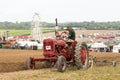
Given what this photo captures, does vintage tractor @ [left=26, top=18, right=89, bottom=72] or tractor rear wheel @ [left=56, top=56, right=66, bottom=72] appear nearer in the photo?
tractor rear wheel @ [left=56, top=56, right=66, bottom=72]

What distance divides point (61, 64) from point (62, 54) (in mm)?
1334

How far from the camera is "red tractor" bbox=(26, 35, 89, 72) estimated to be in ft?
56.9

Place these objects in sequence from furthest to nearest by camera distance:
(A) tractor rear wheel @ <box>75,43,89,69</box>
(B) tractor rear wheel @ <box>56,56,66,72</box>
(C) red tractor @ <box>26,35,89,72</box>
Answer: (A) tractor rear wheel @ <box>75,43,89,69</box> → (C) red tractor @ <box>26,35,89,72</box> → (B) tractor rear wheel @ <box>56,56,66,72</box>

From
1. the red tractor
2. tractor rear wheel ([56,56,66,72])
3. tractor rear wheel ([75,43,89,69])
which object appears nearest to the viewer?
tractor rear wheel ([56,56,66,72])

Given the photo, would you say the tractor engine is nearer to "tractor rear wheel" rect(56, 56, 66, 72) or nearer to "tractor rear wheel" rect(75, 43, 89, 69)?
"tractor rear wheel" rect(56, 56, 66, 72)

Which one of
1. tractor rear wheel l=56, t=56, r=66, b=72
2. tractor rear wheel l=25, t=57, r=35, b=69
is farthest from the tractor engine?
tractor rear wheel l=25, t=57, r=35, b=69

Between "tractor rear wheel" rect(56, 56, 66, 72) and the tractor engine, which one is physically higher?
the tractor engine

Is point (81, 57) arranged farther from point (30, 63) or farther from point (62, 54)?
point (30, 63)

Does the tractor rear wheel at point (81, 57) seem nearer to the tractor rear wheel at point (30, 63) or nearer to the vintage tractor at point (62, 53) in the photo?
the vintage tractor at point (62, 53)

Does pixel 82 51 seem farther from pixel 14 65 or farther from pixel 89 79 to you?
pixel 89 79

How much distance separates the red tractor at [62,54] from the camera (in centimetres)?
1734

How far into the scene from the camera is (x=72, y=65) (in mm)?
18484

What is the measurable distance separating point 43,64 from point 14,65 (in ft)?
4.76

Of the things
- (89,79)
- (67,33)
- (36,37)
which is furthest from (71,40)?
(36,37)
